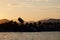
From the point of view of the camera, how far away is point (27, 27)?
566 cm

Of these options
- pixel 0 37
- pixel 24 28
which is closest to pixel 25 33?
pixel 24 28

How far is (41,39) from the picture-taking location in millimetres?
5465

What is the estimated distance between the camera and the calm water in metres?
5.52

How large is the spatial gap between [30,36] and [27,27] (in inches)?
7.5

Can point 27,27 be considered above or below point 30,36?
above

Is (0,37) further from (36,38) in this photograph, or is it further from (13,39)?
(36,38)

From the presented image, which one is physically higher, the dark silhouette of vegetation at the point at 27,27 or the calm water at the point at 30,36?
the dark silhouette of vegetation at the point at 27,27

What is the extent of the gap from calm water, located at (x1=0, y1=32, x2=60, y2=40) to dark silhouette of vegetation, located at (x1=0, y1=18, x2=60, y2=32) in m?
0.08

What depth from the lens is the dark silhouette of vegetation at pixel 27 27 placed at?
5652 millimetres

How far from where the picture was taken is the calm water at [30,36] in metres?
5.52

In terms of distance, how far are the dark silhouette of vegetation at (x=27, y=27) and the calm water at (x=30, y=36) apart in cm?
8

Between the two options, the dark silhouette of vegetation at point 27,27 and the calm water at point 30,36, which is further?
the dark silhouette of vegetation at point 27,27

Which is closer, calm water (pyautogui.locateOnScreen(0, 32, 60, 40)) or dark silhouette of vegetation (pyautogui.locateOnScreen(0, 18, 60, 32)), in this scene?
calm water (pyautogui.locateOnScreen(0, 32, 60, 40))

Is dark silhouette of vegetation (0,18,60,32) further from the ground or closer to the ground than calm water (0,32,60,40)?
further from the ground
